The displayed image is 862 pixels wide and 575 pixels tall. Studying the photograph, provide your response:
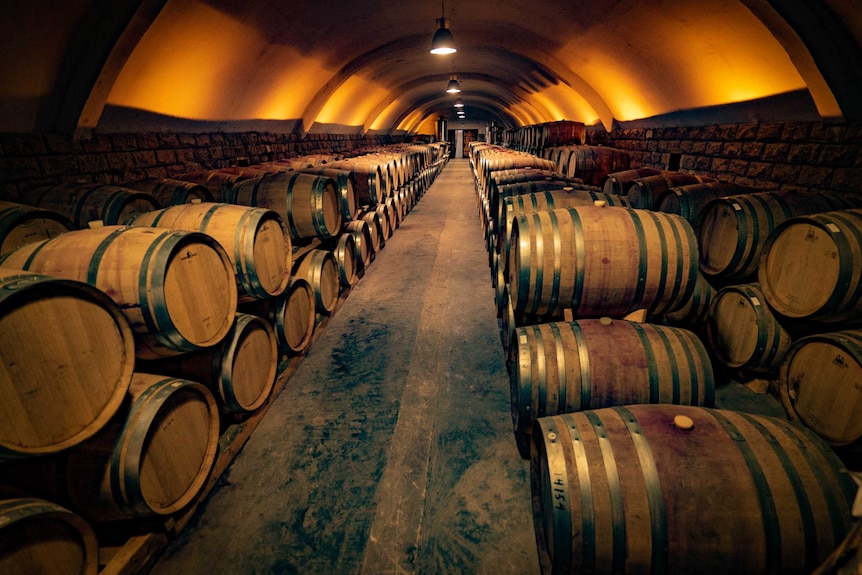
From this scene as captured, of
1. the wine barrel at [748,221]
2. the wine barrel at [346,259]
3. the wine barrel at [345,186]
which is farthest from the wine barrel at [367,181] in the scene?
the wine barrel at [748,221]

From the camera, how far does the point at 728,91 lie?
598 centimetres

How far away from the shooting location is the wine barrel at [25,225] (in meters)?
2.83

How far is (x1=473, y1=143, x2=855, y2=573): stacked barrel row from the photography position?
4.63 ft

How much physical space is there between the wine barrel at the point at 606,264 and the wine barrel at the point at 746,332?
859 mm

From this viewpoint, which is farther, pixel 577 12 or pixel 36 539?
pixel 577 12

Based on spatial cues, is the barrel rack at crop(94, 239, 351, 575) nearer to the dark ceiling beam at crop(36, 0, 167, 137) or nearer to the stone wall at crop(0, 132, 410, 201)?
the stone wall at crop(0, 132, 410, 201)

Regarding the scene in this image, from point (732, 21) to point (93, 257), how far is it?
23.2ft

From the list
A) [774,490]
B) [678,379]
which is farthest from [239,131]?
[774,490]

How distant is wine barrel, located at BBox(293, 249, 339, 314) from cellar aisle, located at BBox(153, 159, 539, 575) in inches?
13.8

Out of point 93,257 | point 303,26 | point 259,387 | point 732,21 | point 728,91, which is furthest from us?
point 303,26

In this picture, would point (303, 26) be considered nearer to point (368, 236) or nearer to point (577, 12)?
point (368, 236)

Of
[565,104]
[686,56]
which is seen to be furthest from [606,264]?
[565,104]

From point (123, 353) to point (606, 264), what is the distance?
2946 mm

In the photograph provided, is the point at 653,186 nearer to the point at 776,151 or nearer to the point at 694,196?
the point at 694,196
